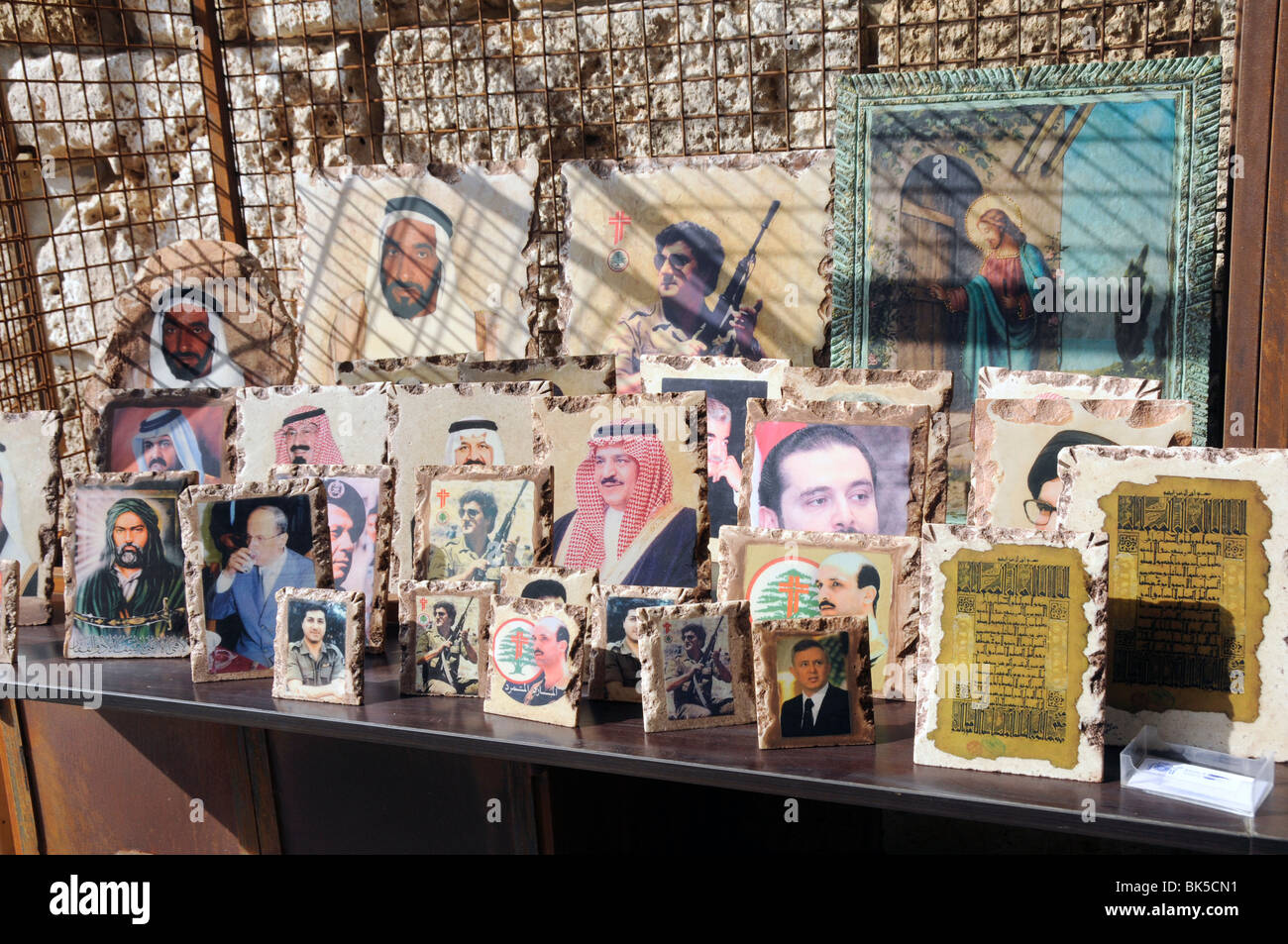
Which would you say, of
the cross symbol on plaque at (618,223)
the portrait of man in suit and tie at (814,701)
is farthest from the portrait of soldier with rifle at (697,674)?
the cross symbol on plaque at (618,223)

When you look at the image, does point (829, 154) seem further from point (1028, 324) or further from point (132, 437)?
point (132, 437)

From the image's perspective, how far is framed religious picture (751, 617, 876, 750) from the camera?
164 centimetres

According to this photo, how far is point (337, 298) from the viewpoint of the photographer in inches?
113

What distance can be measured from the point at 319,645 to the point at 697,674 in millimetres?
656

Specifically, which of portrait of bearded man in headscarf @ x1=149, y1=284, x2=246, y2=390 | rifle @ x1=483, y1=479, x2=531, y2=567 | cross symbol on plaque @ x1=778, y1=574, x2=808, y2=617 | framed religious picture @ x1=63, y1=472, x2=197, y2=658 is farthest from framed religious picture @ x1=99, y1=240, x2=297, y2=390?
cross symbol on plaque @ x1=778, y1=574, x2=808, y2=617

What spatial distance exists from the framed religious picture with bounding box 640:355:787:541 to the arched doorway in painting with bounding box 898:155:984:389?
17.7 inches

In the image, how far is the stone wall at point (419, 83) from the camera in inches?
105

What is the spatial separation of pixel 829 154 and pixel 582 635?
1.33 metres

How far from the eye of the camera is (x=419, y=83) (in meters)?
3.05

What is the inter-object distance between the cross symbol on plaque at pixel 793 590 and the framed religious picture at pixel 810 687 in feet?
0.34

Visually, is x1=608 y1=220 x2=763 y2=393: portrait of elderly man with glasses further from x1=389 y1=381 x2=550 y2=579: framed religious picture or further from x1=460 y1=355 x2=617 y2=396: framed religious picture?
x1=389 y1=381 x2=550 y2=579: framed religious picture

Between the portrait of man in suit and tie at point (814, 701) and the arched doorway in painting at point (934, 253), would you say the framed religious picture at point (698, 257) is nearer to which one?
the arched doorway in painting at point (934, 253)

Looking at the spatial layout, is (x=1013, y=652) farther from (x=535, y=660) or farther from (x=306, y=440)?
(x=306, y=440)
